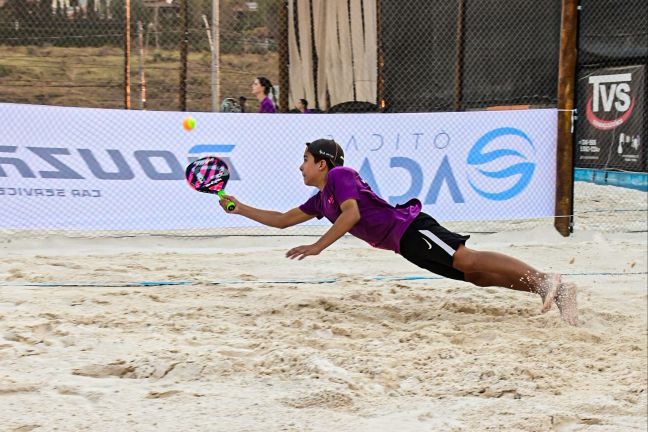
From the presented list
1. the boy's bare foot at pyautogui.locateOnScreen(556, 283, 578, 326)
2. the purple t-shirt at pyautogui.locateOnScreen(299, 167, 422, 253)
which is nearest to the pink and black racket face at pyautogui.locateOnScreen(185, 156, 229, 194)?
the purple t-shirt at pyautogui.locateOnScreen(299, 167, 422, 253)

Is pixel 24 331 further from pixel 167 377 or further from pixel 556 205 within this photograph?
pixel 556 205

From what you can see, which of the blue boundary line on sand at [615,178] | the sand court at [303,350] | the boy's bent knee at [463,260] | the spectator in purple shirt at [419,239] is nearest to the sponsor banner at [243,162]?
the sand court at [303,350]

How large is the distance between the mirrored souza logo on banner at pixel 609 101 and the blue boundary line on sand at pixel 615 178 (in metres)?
0.65

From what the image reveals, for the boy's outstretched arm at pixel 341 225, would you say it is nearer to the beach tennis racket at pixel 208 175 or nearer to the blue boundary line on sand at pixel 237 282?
the beach tennis racket at pixel 208 175

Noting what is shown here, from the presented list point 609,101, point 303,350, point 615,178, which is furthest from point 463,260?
point 609,101

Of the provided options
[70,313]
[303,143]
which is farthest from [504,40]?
[70,313]

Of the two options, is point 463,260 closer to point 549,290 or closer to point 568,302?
point 549,290

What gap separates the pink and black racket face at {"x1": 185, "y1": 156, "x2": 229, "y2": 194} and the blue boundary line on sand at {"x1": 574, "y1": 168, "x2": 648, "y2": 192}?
7683 millimetres

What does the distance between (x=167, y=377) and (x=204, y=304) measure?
1.60m

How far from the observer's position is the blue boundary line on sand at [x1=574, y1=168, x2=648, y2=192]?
1132cm

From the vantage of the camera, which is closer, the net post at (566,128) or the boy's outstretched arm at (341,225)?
the boy's outstretched arm at (341,225)

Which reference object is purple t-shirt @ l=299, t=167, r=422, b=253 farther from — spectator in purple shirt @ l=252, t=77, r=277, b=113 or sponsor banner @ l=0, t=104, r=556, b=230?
spectator in purple shirt @ l=252, t=77, r=277, b=113

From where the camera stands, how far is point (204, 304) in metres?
5.36

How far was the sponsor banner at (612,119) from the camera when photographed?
11.4m
